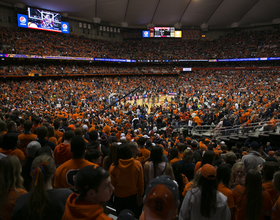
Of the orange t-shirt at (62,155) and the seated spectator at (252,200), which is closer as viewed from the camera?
the seated spectator at (252,200)

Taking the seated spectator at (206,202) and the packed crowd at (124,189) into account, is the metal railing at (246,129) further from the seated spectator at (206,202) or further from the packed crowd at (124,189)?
the seated spectator at (206,202)

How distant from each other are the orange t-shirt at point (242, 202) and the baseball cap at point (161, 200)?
56.0 inches

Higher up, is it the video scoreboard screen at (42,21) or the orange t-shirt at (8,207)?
the video scoreboard screen at (42,21)

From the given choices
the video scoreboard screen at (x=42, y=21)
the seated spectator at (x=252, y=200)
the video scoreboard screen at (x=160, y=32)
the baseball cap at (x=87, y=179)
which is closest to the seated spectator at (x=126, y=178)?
the baseball cap at (x=87, y=179)

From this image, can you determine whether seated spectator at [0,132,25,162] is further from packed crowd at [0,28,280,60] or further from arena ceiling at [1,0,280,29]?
arena ceiling at [1,0,280,29]

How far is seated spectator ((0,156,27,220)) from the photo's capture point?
195 cm

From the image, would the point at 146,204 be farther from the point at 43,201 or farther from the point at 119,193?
the point at 119,193

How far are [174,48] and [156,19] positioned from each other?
8021 mm

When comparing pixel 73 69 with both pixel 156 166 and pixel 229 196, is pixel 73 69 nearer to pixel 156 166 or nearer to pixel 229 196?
pixel 156 166

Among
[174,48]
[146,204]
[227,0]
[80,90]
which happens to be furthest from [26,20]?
[146,204]

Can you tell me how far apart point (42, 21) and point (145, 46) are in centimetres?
2286

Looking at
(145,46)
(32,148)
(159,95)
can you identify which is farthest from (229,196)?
(145,46)

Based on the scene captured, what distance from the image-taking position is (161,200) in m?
1.38

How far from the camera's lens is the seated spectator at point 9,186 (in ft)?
6.39
